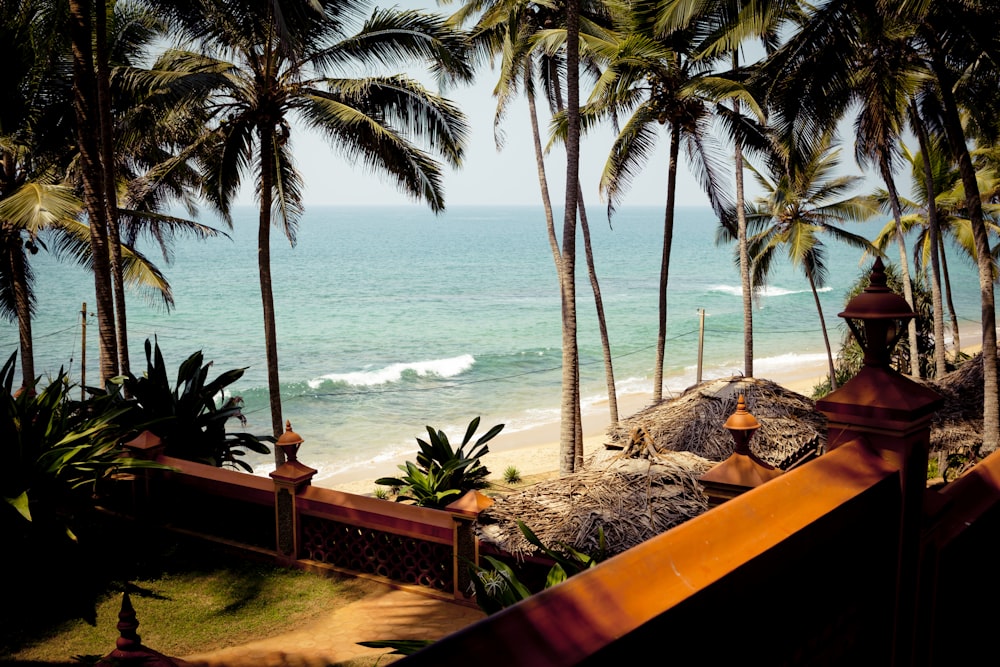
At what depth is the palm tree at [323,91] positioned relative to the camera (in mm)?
11961

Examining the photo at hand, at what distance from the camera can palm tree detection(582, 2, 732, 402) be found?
570 inches

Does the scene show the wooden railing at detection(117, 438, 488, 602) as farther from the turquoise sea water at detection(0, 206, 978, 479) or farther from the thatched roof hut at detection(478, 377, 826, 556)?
the turquoise sea water at detection(0, 206, 978, 479)

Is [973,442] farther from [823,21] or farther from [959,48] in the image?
[823,21]

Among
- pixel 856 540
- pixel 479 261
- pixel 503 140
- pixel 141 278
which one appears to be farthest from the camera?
pixel 479 261

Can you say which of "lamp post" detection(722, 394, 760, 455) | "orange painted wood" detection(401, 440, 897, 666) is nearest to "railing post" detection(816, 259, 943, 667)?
"orange painted wood" detection(401, 440, 897, 666)

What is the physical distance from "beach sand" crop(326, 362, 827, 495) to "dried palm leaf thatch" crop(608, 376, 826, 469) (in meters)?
2.99

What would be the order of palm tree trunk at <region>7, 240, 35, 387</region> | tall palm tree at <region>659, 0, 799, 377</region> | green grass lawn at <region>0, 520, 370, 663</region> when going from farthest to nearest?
1. palm tree trunk at <region>7, 240, 35, 387</region>
2. tall palm tree at <region>659, 0, 799, 377</region>
3. green grass lawn at <region>0, 520, 370, 663</region>

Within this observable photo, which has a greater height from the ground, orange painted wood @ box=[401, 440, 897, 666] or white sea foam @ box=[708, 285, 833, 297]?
orange painted wood @ box=[401, 440, 897, 666]

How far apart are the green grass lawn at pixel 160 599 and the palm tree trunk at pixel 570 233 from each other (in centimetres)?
526

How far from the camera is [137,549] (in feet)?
25.0

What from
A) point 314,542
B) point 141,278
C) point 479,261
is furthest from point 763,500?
point 479,261

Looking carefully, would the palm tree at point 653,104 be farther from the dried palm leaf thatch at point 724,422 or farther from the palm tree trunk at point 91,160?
the palm tree trunk at point 91,160

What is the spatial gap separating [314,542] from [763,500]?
6459 millimetres

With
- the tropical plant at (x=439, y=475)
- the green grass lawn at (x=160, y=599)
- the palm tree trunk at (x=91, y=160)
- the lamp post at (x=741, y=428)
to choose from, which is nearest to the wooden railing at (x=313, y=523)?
the green grass lawn at (x=160, y=599)
